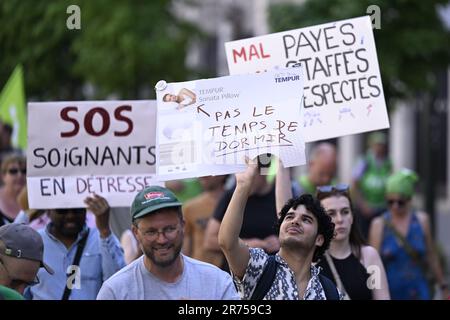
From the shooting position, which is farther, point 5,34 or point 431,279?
point 5,34

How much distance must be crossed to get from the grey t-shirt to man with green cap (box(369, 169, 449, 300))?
3.56m

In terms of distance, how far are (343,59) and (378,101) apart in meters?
0.35

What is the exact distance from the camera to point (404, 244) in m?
8.80

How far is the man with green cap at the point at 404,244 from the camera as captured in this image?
8.68 meters

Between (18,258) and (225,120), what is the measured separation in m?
1.26

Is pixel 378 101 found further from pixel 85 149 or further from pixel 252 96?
pixel 85 149

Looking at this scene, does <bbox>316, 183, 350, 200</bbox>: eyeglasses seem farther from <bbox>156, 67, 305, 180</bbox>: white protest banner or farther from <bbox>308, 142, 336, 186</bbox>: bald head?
<bbox>308, 142, 336, 186</bbox>: bald head

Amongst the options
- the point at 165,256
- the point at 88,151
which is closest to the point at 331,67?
the point at 88,151

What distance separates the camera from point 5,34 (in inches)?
714

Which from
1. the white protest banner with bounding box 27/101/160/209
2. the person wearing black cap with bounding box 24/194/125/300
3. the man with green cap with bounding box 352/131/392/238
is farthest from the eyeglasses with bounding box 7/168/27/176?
the man with green cap with bounding box 352/131/392/238

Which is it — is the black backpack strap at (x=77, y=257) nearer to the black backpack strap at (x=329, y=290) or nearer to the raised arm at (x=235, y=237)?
the raised arm at (x=235, y=237)

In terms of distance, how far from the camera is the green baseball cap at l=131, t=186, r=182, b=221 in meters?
5.20

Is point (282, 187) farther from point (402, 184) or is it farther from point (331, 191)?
point (402, 184)

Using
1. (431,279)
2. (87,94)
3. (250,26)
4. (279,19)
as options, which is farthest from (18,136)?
(250,26)
